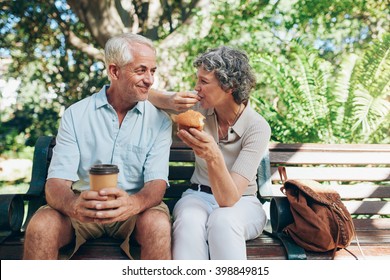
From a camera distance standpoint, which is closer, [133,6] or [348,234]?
[348,234]

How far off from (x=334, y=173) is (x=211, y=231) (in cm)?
147

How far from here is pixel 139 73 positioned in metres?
2.66

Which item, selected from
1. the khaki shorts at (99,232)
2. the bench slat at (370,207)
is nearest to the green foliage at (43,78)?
the bench slat at (370,207)

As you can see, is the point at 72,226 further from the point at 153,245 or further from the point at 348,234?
the point at 348,234

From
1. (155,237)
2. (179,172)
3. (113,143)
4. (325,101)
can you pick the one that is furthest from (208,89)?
(325,101)

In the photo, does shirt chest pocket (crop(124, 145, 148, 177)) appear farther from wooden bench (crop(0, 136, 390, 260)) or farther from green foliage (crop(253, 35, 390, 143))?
green foliage (crop(253, 35, 390, 143))

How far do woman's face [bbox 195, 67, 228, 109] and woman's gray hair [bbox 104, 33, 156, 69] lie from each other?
0.36 m

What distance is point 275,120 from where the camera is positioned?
5301 mm

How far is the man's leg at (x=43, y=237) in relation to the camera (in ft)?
7.59

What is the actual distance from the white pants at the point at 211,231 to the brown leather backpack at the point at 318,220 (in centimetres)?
25

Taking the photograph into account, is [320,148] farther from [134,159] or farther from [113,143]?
[113,143]

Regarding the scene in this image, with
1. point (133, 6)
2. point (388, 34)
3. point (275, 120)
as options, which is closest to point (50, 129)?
point (133, 6)

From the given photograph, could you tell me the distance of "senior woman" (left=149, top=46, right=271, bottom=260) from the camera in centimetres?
242
